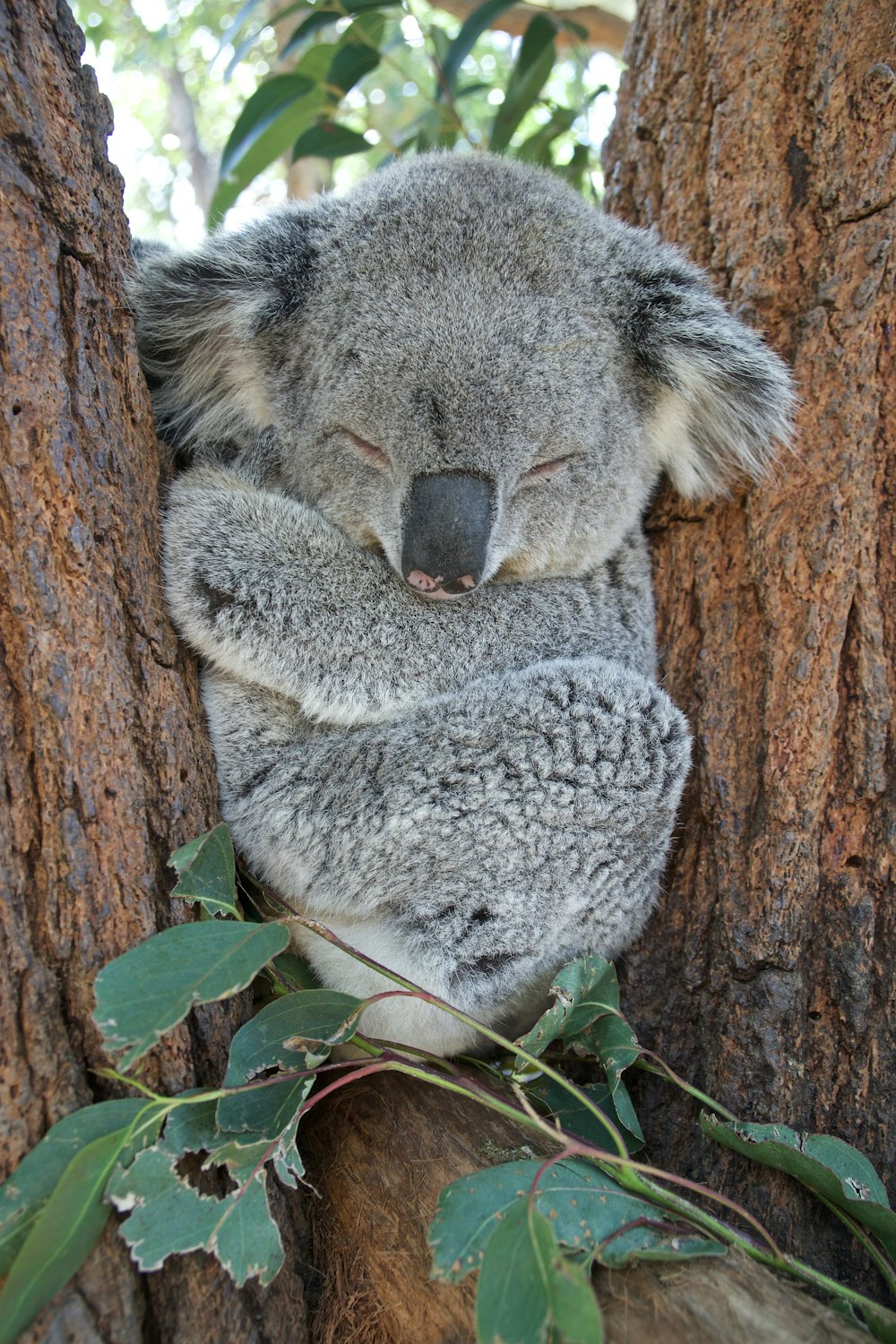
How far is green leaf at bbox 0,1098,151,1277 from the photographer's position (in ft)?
3.90

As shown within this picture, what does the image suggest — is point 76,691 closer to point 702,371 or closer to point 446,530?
point 446,530

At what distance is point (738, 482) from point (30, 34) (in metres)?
1.64

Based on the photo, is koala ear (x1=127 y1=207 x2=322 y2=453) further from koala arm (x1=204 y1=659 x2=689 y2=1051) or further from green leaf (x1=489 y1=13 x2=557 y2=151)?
green leaf (x1=489 y1=13 x2=557 y2=151)

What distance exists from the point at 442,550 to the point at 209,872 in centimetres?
77

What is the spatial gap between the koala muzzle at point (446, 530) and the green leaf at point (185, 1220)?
111 centimetres

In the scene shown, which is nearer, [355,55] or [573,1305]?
[573,1305]

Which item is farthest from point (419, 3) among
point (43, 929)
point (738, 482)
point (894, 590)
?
point (43, 929)

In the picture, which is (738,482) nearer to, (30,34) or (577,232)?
(577,232)

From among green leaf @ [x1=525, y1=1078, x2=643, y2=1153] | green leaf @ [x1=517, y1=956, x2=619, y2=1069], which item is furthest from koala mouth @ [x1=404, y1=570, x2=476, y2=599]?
green leaf @ [x1=525, y1=1078, x2=643, y2=1153]

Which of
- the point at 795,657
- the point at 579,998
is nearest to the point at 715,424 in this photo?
the point at 795,657

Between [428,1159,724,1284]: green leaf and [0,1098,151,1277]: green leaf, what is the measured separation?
46 centimetres

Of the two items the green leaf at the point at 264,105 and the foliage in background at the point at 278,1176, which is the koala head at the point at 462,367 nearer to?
the foliage in background at the point at 278,1176

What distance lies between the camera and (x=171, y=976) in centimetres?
132

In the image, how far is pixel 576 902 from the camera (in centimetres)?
197
